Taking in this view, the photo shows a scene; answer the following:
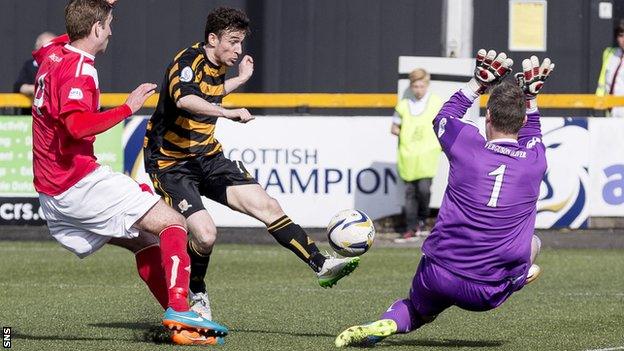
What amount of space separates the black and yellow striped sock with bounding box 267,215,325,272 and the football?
0.46ft

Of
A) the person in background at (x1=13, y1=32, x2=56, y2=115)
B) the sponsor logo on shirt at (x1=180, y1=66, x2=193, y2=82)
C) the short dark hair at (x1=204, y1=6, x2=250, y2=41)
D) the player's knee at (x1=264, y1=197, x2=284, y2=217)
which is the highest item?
the short dark hair at (x1=204, y1=6, x2=250, y2=41)

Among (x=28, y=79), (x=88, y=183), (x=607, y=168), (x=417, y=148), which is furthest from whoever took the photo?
(x=28, y=79)

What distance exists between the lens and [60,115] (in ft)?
26.7

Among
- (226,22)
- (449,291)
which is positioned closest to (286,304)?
(226,22)

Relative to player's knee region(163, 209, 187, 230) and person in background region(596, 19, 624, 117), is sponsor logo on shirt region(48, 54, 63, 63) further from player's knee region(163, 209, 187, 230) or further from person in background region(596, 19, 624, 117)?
person in background region(596, 19, 624, 117)

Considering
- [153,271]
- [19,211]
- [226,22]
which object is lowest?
[19,211]

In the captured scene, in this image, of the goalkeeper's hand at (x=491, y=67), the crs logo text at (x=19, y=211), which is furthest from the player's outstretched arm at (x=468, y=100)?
the crs logo text at (x=19, y=211)

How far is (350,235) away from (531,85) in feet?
5.01

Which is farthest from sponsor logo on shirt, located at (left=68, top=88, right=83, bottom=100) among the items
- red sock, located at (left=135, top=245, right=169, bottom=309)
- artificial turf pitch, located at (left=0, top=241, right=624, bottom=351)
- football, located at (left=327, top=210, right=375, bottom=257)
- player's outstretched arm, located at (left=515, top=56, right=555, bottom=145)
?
player's outstretched arm, located at (left=515, top=56, right=555, bottom=145)

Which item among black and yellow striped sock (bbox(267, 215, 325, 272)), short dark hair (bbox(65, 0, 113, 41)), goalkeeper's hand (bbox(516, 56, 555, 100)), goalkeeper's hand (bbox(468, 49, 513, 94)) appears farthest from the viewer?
black and yellow striped sock (bbox(267, 215, 325, 272))

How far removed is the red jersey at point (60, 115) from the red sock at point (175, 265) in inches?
23.3

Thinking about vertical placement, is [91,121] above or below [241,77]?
below

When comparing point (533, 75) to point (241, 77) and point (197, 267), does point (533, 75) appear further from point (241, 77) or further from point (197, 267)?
point (197, 267)

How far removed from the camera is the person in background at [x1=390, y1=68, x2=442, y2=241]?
15.6 meters
